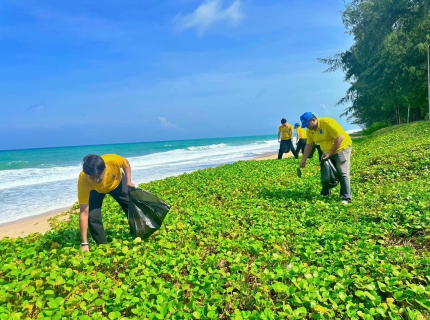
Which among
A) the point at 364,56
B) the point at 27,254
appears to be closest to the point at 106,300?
the point at 27,254

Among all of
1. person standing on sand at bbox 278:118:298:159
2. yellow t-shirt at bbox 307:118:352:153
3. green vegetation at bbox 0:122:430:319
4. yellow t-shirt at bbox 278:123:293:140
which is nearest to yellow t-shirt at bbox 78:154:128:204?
green vegetation at bbox 0:122:430:319

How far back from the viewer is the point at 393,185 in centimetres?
765

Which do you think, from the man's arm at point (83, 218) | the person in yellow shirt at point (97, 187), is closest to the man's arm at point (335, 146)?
the person in yellow shirt at point (97, 187)

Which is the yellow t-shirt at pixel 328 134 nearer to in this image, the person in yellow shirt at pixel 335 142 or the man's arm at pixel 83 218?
the person in yellow shirt at pixel 335 142

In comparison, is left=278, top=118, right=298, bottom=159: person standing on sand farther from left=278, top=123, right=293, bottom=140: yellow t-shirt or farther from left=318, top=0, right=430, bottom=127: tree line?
left=318, top=0, right=430, bottom=127: tree line

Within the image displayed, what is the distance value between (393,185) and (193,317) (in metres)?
6.34

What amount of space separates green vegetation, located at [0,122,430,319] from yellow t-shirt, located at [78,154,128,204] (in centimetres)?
86

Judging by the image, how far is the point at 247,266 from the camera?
425 cm

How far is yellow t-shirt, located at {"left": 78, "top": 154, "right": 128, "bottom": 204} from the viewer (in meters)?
4.65

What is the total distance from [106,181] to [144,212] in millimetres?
804

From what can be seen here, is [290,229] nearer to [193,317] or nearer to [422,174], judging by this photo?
[193,317]

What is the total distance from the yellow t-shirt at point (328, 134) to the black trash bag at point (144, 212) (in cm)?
393

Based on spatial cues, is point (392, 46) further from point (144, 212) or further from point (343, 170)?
point (144, 212)

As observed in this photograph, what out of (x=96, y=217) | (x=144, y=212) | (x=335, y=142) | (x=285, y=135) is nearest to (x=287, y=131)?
(x=285, y=135)
